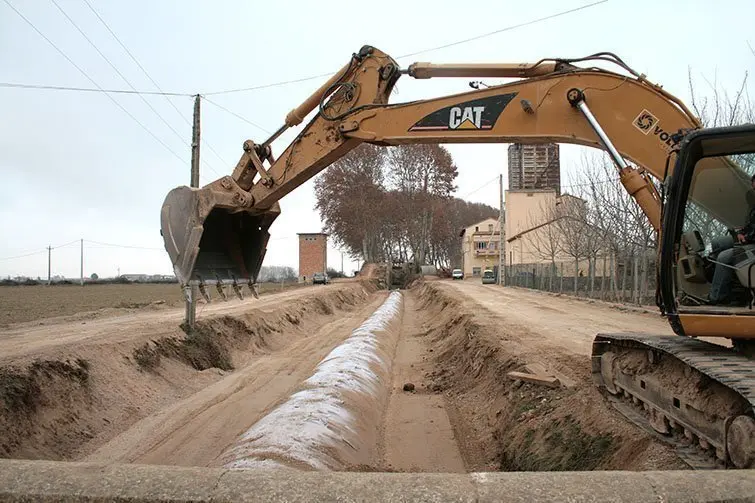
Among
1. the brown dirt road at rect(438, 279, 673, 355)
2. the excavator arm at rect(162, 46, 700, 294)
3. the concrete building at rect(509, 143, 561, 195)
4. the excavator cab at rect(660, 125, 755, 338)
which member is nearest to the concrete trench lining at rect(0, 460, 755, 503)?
the excavator cab at rect(660, 125, 755, 338)

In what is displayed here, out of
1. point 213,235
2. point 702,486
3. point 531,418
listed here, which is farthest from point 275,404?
point 702,486

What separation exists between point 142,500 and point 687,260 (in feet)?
14.9

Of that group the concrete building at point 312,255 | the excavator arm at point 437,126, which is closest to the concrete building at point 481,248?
the concrete building at point 312,255

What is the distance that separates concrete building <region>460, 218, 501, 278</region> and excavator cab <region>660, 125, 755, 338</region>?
66.2 meters

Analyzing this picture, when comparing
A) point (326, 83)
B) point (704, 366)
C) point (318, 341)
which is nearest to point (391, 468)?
point (704, 366)

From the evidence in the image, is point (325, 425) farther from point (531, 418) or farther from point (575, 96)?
point (575, 96)

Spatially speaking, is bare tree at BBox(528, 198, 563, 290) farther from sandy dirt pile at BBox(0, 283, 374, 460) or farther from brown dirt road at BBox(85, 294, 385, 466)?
brown dirt road at BBox(85, 294, 385, 466)

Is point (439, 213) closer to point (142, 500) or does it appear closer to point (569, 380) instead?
point (569, 380)

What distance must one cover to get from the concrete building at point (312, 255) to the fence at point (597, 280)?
21638 millimetres

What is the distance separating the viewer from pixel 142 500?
2.48m

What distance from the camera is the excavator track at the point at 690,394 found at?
3.83m

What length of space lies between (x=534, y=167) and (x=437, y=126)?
52687mm

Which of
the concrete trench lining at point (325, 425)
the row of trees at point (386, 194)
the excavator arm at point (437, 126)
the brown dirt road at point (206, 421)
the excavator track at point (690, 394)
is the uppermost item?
the row of trees at point (386, 194)

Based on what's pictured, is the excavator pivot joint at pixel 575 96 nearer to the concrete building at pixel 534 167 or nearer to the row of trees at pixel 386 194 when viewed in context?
the row of trees at pixel 386 194
